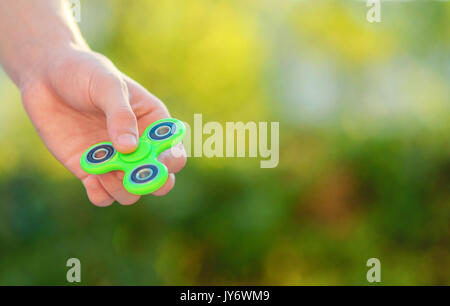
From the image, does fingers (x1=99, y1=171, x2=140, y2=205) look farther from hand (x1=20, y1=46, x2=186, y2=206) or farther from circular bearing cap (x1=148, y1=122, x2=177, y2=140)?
circular bearing cap (x1=148, y1=122, x2=177, y2=140)

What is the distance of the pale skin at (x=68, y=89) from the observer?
103 centimetres

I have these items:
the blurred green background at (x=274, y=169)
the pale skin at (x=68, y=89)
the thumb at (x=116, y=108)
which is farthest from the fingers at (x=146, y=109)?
the blurred green background at (x=274, y=169)

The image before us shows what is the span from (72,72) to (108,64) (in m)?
0.08

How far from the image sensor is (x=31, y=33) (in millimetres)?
1162

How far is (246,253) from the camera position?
5.90ft

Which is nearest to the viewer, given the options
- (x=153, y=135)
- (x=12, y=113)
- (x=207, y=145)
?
(x=153, y=135)

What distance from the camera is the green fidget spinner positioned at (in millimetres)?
847

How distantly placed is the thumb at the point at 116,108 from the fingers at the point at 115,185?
15cm

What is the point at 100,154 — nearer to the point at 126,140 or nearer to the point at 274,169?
the point at 126,140

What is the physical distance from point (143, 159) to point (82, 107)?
9.8 inches

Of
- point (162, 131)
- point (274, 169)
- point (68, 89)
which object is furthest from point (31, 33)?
point (274, 169)

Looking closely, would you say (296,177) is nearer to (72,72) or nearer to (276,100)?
(276,100)

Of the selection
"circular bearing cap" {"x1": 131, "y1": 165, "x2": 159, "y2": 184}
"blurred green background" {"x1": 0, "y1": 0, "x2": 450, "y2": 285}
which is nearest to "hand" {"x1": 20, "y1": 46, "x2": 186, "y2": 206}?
"circular bearing cap" {"x1": 131, "y1": 165, "x2": 159, "y2": 184}
